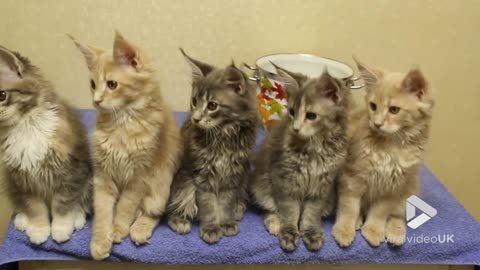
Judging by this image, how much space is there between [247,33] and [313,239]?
96cm

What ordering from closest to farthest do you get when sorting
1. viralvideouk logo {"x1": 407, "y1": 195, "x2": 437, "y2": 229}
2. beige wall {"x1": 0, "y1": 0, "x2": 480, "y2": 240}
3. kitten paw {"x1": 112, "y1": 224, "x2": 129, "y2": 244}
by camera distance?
kitten paw {"x1": 112, "y1": 224, "x2": 129, "y2": 244}, viralvideouk logo {"x1": 407, "y1": 195, "x2": 437, "y2": 229}, beige wall {"x1": 0, "y1": 0, "x2": 480, "y2": 240}

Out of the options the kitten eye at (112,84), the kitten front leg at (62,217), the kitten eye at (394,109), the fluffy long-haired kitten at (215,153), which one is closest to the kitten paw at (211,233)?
the fluffy long-haired kitten at (215,153)

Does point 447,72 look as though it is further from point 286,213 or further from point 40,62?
point 40,62

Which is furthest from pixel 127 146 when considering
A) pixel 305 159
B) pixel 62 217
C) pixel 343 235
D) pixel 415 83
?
pixel 415 83

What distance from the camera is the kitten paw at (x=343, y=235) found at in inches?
48.4

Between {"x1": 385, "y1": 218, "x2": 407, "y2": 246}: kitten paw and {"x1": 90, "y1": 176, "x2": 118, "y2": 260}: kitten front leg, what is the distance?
2.47ft

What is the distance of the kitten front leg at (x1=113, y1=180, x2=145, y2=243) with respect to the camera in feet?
3.96

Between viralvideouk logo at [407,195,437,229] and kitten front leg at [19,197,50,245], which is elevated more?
kitten front leg at [19,197,50,245]

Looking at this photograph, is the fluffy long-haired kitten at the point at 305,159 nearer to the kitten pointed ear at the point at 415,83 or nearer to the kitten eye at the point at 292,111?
the kitten eye at the point at 292,111

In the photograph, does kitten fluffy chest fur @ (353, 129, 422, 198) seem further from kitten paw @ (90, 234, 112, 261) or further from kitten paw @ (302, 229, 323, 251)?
kitten paw @ (90, 234, 112, 261)

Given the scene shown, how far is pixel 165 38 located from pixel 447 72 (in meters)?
1.21

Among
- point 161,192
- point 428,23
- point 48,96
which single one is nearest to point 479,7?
point 428,23

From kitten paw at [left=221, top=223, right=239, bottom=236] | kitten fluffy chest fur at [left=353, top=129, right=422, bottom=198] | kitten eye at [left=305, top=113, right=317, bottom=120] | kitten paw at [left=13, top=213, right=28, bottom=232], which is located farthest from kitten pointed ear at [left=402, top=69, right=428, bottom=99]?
kitten paw at [left=13, top=213, right=28, bottom=232]

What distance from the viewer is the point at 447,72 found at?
1.95 m
